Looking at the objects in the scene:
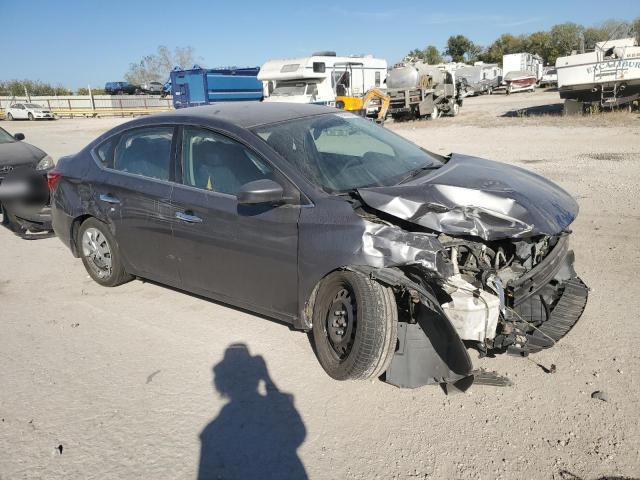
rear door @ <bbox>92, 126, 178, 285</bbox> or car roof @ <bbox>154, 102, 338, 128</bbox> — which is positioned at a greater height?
→ car roof @ <bbox>154, 102, 338, 128</bbox>

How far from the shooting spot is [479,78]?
4172 cm

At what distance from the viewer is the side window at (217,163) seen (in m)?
3.71

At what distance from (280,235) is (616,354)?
244 cm

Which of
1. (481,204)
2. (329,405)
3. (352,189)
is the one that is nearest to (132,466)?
(329,405)

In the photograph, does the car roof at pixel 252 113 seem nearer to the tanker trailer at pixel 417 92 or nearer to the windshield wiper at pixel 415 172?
the windshield wiper at pixel 415 172

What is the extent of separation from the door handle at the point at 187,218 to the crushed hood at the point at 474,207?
4.36 feet

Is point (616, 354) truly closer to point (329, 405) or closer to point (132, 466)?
point (329, 405)

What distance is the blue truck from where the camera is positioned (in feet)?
82.7

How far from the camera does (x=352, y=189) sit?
11.6ft

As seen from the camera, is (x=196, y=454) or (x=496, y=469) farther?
(x=196, y=454)

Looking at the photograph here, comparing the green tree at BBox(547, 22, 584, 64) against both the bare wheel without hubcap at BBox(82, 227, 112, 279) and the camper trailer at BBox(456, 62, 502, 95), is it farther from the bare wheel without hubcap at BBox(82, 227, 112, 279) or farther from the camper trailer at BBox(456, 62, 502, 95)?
the bare wheel without hubcap at BBox(82, 227, 112, 279)

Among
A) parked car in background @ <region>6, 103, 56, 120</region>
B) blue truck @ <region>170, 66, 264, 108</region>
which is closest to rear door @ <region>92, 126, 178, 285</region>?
blue truck @ <region>170, 66, 264, 108</region>

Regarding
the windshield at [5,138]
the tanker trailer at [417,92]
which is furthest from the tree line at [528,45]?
the windshield at [5,138]

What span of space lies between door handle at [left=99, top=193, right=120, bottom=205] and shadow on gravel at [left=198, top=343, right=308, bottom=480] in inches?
74.8
